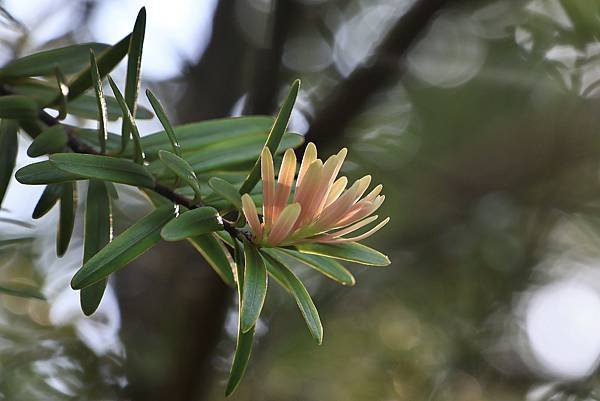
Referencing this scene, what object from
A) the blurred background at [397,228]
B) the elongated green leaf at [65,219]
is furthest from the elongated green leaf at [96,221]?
the blurred background at [397,228]

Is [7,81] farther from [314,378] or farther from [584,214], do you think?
[584,214]

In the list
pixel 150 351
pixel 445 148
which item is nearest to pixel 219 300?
pixel 150 351

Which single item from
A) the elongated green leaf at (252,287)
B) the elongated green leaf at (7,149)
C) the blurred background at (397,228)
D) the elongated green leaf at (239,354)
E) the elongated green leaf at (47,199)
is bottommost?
the blurred background at (397,228)

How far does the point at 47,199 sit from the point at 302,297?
0.11m

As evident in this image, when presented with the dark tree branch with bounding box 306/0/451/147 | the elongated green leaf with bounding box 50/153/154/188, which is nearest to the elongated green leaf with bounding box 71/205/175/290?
the elongated green leaf with bounding box 50/153/154/188

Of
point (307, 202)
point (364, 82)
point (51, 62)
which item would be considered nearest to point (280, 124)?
point (307, 202)

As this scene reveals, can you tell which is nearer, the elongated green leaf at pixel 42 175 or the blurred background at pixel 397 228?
the elongated green leaf at pixel 42 175

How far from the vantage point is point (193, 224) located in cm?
24

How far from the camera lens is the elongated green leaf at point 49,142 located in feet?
0.88

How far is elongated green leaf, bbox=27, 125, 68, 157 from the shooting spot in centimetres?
27

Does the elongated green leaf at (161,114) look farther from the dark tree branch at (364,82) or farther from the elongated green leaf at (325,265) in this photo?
the dark tree branch at (364,82)

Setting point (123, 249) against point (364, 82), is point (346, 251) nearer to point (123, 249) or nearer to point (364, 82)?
point (123, 249)

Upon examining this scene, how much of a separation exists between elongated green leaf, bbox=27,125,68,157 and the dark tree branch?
399 millimetres

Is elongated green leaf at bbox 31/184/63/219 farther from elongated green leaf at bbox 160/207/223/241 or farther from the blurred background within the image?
the blurred background
